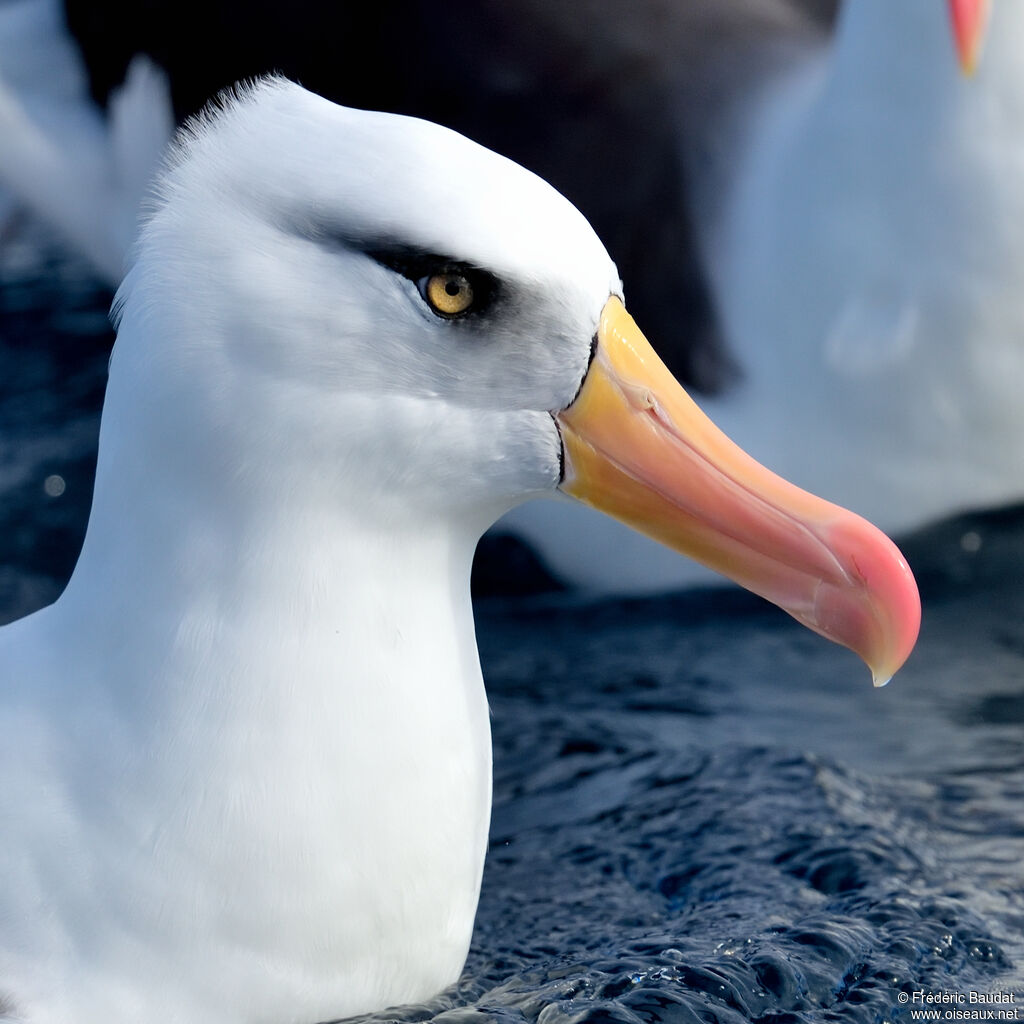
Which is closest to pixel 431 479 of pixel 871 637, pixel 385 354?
pixel 385 354

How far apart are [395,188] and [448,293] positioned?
0.16 m

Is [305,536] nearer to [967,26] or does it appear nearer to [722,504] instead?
[722,504]

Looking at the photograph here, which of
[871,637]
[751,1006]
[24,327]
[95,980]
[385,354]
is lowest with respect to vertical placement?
[24,327]

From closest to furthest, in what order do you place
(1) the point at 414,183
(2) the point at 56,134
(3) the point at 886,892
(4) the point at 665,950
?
(1) the point at 414,183 → (4) the point at 665,950 → (3) the point at 886,892 → (2) the point at 56,134

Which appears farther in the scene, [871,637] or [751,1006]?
[751,1006]

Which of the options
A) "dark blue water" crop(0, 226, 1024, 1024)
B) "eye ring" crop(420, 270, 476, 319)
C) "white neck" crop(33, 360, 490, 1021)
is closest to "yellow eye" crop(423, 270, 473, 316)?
"eye ring" crop(420, 270, 476, 319)

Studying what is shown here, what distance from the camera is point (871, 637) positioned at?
280 cm

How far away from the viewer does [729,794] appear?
13.5 ft

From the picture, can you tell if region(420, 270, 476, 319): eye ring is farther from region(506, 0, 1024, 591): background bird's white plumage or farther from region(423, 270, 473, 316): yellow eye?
region(506, 0, 1024, 591): background bird's white plumage

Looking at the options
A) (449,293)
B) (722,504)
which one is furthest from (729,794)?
(449,293)

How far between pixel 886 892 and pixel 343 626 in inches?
53.0

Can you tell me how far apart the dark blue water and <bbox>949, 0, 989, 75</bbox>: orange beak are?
121 centimetres

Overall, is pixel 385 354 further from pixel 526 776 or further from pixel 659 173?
pixel 659 173

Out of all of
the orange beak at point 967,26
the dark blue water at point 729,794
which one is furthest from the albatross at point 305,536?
the orange beak at point 967,26
